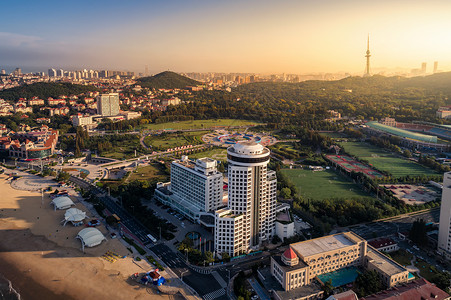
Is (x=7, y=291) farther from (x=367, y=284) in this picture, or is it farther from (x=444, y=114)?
(x=444, y=114)

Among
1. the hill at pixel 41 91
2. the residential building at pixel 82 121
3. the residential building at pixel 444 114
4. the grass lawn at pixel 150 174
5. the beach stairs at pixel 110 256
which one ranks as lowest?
the beach stairs at pixel 110 256

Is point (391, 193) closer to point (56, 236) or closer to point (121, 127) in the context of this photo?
point (56, 236)

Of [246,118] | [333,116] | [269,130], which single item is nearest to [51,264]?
[269,130]

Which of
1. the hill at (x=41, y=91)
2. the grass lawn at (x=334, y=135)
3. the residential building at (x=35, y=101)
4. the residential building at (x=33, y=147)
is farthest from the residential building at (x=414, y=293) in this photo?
the hill at (x=41, y=91)

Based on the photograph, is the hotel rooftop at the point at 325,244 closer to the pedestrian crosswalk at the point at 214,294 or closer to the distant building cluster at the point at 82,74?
the pedestrian crosswalk at the point at 214,294

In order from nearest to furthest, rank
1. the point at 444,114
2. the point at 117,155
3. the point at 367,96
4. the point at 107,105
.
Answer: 1. the point at 117,155
2. the point at 444,114
3. the point at 107,105
4. the point at 367,96

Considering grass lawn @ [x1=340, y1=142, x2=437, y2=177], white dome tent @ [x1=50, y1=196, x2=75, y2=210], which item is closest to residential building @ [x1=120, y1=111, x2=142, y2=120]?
grass lawn @ [x1=340, y1=142, x2=437, y2=177]

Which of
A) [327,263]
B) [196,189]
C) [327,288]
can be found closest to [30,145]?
[196,189]

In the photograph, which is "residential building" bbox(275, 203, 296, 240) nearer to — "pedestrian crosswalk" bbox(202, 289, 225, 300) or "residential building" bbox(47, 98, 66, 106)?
"pedestrian crosswalk" bbox(202, 289, 225, 300)
